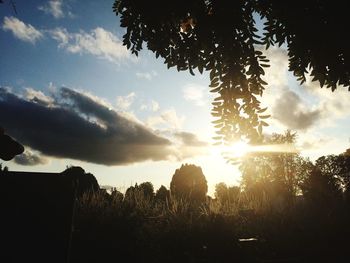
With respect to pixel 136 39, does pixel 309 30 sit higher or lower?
lower

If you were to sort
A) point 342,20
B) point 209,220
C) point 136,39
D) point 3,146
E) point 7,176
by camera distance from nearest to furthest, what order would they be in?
point 342,20
point 136,39
point 7,176
point 3,146
point 209,220

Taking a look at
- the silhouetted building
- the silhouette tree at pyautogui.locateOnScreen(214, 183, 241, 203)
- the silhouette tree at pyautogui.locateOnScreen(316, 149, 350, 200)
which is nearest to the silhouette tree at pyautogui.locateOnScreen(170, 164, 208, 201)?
the silhouette tree at pyautogui.locateOnScreen(214, 183, 241, 203)

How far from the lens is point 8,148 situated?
3.38 metres

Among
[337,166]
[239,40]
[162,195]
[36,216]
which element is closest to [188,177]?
[162,195]

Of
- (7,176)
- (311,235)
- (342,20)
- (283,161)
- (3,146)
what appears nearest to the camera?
(342,20)

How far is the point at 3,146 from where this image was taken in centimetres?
337

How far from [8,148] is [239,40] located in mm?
2726

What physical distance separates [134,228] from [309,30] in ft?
20.0

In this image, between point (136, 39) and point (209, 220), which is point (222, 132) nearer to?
point (136, 39)

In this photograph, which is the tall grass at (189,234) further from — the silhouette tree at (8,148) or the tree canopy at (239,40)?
the tree canopy at (239,40)

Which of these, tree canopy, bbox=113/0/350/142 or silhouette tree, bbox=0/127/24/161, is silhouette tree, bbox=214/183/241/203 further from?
tree canopy, bbox=113/0/350/142

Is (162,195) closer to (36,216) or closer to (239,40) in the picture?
(36,216)

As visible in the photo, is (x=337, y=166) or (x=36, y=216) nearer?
(x=36, y=216)

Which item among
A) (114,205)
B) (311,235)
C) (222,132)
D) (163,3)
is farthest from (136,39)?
(311,235)
